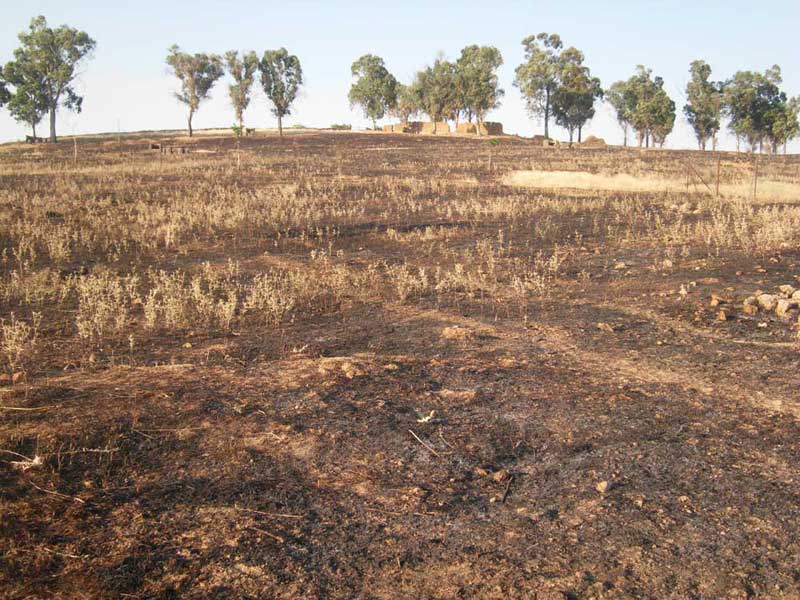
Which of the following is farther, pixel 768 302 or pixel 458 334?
pixel 768 302

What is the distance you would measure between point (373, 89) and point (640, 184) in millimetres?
79255

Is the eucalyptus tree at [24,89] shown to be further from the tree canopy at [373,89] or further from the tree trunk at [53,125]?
the tree canopy at [373,89]

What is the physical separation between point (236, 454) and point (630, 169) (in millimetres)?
29798

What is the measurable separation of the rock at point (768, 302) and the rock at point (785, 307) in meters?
0.08

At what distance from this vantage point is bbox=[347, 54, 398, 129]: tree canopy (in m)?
97.1

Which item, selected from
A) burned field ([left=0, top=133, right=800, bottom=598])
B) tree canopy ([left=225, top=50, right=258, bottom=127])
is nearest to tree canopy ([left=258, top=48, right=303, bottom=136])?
tree canopy ([left=225, top=50, right=258, bottom=127])

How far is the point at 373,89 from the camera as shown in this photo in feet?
320

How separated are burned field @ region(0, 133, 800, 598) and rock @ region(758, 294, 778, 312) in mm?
141

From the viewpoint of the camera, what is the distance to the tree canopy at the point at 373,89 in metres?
97.1

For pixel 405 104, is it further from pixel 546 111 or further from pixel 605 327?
pixel 605 327

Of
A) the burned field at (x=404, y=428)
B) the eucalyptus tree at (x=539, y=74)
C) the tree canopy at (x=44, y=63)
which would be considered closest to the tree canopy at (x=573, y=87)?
the eucalyptus tree at (x=539, y=74)

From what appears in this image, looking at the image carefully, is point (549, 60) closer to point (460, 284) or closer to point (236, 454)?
point (460, 284)

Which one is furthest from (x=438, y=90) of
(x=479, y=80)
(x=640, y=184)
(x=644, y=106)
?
(x=640, y=184)

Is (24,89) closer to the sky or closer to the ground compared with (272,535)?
closer to the sky
